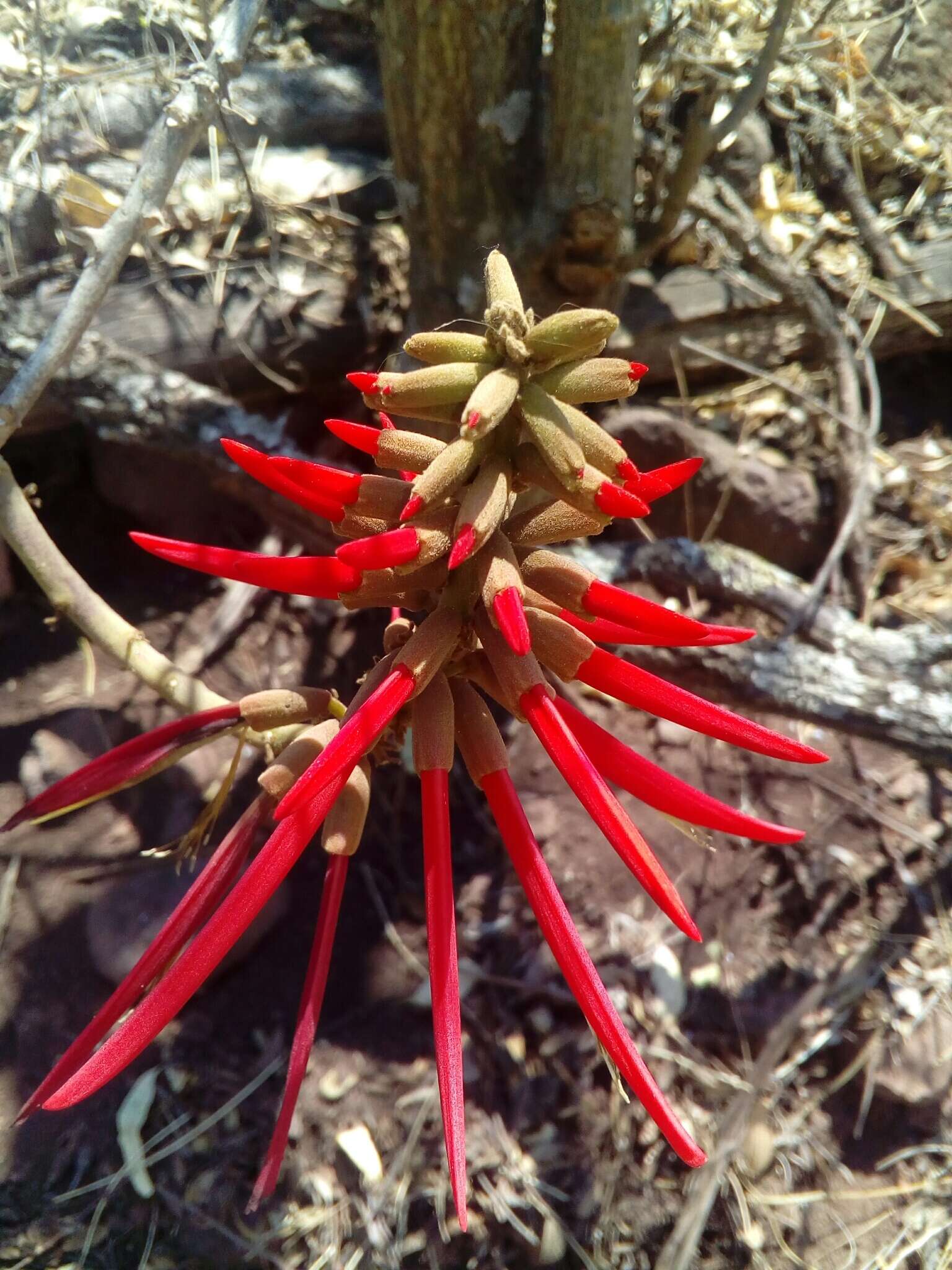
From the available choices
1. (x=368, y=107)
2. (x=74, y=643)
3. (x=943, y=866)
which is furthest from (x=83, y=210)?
(x=943, y=866)

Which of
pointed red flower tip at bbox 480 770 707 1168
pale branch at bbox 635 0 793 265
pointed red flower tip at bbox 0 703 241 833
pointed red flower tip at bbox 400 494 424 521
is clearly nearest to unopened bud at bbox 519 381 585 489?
pointed red flower tip at bbox 400 494 424 521

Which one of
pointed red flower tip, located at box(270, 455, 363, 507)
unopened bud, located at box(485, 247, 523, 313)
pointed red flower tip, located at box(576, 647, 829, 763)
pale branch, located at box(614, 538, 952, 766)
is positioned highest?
unopened bud, located at box(485, 247, 523, 313)

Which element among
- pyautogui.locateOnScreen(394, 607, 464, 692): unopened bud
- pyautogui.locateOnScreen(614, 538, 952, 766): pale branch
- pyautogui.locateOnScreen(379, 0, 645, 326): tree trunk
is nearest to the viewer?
pyautogui.locateOnScreen(394, 607, 464, 692): unopened bud

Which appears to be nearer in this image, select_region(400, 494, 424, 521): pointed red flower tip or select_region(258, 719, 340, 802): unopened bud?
select_region(400, 494, 424, 521): pointed red flower tip

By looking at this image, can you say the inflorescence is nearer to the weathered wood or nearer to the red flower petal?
the red flower petal

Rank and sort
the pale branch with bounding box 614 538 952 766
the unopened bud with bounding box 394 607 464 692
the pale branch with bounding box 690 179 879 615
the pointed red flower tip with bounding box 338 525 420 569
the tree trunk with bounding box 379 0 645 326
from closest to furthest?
the pointed red flower tip with bounding box 338 525 420 569 → the unopened bud with bounding box 394 607 464 692 → the tree trunk with bounding box 379 0 645 326 → the pale branch with bounding box 614 538 952 766 → the pale branch with bounding box 690 179 879 615

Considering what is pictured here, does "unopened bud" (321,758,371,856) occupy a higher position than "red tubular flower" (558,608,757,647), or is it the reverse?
"red tubular flower" (558,608,757,647)

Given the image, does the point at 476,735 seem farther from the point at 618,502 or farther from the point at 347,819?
the point at 618,502
